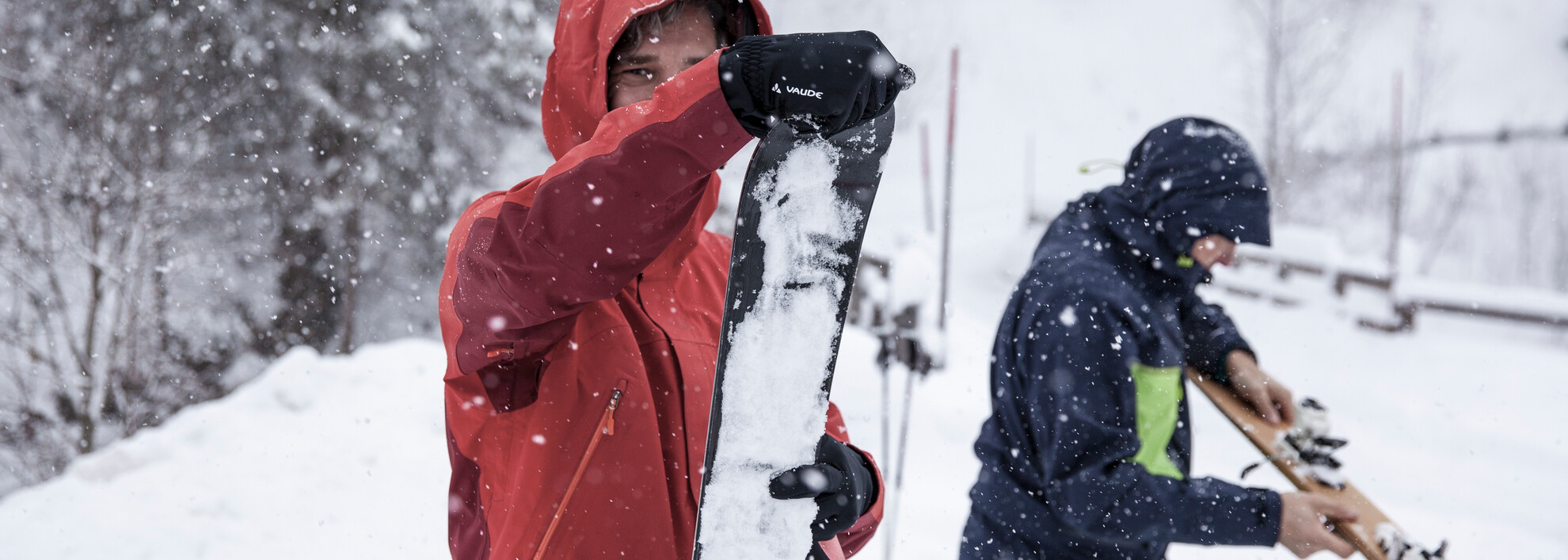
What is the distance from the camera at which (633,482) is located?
109 centimetres

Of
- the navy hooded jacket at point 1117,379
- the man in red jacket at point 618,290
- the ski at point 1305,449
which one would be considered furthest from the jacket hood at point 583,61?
the ski at point 1305,449

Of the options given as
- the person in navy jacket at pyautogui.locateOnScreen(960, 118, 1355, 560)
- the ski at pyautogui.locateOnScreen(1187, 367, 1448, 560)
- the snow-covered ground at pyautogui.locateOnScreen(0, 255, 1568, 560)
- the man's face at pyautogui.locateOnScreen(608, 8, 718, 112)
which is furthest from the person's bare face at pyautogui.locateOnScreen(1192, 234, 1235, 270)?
the snow-covered ground at pyautogui.locateOnScreen(0, 255, 1568, 560)

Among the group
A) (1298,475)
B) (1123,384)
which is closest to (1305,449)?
(1298,475)

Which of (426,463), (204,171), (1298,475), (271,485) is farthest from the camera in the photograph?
(204,171)

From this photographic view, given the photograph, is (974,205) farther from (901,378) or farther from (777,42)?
(777,42)

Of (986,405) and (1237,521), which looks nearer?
(1237,521)

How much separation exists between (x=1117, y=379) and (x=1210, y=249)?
1.64 feet

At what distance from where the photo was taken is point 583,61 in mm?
1227

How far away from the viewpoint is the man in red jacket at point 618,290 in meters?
0.78

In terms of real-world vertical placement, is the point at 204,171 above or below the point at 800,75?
above

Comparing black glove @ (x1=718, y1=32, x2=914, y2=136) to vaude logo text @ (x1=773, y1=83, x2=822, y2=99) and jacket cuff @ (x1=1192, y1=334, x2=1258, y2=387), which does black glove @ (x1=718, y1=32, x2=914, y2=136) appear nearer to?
vaude logo text @ (x1=773, y1=83, x2=822, y2=99)

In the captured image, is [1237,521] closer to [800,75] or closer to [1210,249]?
[1210,249]

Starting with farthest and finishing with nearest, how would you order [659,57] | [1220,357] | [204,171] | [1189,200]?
[204,171] → [1220,357] → [1189,200] → [659,57]

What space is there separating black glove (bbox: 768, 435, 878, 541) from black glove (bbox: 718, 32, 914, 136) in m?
0.48
